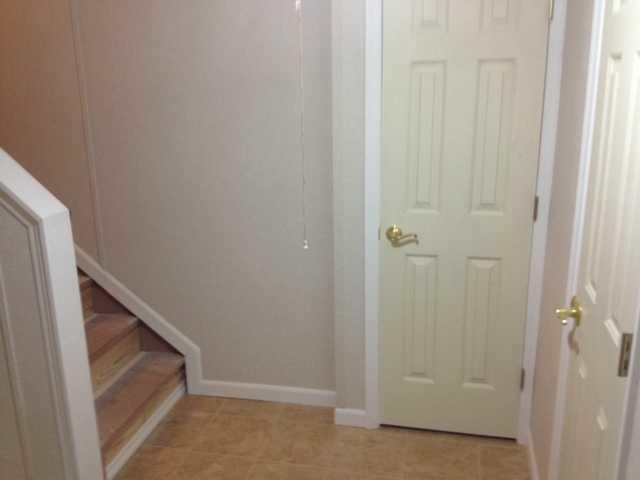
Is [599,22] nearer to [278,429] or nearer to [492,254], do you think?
[492,254]

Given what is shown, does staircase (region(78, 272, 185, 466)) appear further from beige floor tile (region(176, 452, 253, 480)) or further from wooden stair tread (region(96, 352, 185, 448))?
beige floor tile (region(176, 452, 253, 480))

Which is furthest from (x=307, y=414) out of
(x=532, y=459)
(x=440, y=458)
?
(x=532, y=459)

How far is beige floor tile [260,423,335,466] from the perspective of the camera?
2.55m

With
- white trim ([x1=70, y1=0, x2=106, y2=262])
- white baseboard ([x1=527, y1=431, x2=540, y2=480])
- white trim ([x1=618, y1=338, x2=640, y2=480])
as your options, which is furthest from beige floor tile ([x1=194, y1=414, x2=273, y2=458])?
white trim ([x1=618, y1=338, x2=640, y2=480])

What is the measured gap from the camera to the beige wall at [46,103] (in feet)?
9.21

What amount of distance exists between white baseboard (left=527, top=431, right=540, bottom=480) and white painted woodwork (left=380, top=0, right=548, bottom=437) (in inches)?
3.7

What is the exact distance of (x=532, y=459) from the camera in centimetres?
243

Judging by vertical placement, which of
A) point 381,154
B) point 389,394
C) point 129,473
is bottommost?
point 129,473

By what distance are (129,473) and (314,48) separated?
1.98 m

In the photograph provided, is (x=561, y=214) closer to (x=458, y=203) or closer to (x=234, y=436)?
(x=458, y=203)

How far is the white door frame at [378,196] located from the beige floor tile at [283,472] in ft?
1.32

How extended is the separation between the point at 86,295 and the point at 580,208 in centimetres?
243

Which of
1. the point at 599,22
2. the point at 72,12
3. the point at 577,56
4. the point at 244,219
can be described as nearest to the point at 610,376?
the point at 599,22

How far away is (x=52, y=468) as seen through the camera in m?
1.85
